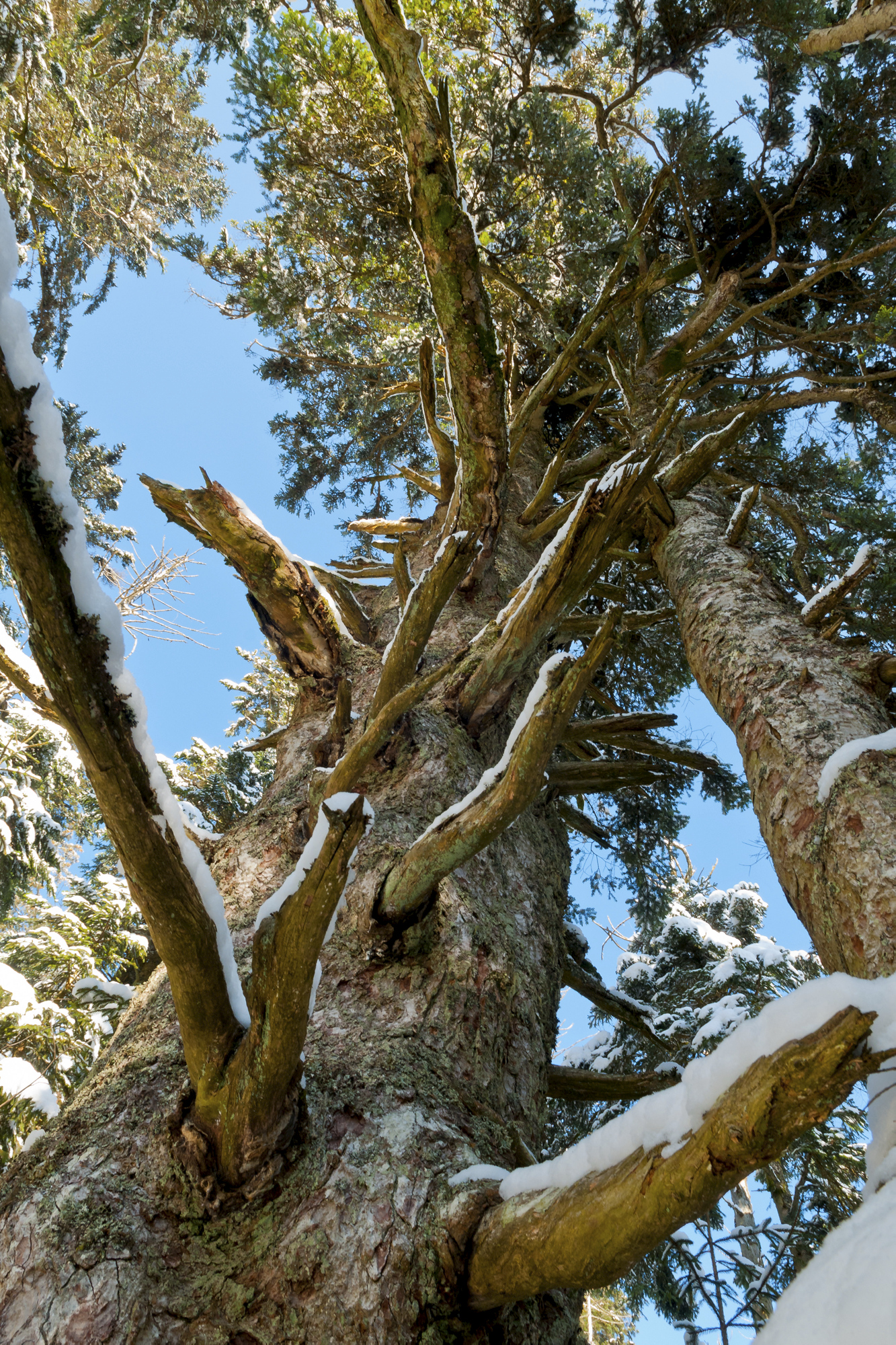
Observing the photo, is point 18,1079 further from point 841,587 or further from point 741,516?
point 741,516

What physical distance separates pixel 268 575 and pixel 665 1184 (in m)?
2.40

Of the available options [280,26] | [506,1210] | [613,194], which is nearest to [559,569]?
[506,1210]

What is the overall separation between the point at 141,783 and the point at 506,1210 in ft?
2.81

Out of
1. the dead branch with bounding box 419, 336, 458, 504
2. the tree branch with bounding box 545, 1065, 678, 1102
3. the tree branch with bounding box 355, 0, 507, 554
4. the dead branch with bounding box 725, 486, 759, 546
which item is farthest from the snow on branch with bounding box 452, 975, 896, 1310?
the dead branch with bounding box 725, 486, 759, 546

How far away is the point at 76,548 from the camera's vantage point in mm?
1017

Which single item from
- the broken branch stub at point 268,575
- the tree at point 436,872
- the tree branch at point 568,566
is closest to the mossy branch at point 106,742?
the tree at point 436,872

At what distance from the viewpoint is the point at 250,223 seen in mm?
7074

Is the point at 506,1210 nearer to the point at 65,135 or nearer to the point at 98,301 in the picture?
the point at 65,135

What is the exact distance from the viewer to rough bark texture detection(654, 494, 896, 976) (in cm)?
171

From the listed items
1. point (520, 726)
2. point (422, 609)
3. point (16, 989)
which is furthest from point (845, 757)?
point (16, 989)

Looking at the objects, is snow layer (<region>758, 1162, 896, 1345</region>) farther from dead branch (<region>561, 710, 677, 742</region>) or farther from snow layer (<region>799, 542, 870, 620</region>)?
dead branch (<region>561, 710, 677, 742</region>)

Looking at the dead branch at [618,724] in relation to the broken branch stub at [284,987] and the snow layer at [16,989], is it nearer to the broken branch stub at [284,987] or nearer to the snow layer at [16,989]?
the broken branch stub at [284,987]

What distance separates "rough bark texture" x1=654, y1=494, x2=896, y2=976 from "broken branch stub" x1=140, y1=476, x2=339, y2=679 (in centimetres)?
154

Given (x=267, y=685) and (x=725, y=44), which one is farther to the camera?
(x=267, y=685)
